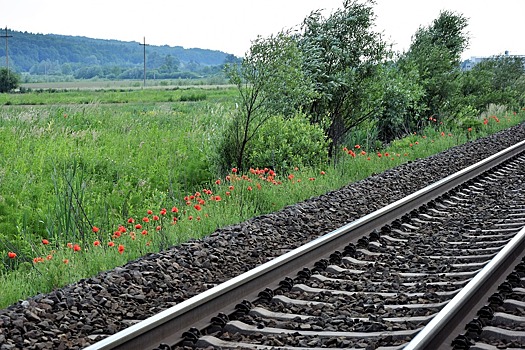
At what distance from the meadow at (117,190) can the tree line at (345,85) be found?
1.81 feet

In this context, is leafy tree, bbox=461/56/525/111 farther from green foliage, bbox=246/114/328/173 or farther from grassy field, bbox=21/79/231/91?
grassy field, bbox=21/79/231/91

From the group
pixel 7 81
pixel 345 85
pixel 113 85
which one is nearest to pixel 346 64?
pixel 345 85

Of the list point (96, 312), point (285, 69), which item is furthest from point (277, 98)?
point (96, 312)

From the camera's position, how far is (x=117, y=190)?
11.5 m

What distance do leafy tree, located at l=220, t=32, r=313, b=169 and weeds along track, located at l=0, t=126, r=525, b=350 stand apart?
10.4ft

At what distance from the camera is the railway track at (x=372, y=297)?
4703mm

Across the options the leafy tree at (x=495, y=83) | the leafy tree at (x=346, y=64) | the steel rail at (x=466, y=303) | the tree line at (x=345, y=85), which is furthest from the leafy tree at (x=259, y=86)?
the leafy tree at (x=495, y=83)

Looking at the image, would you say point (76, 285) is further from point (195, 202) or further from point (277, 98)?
point (277, 98)

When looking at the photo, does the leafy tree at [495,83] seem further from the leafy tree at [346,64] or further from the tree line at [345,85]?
the leafy tree at [346,64]

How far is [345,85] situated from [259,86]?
136 inches

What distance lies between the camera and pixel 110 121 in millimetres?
19297

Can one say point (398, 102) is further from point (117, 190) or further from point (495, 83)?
point (495, 83)

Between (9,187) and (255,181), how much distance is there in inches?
138

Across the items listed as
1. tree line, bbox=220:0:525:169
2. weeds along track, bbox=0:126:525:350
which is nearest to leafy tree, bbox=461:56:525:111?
tree line, bbox=220:0:525:169
